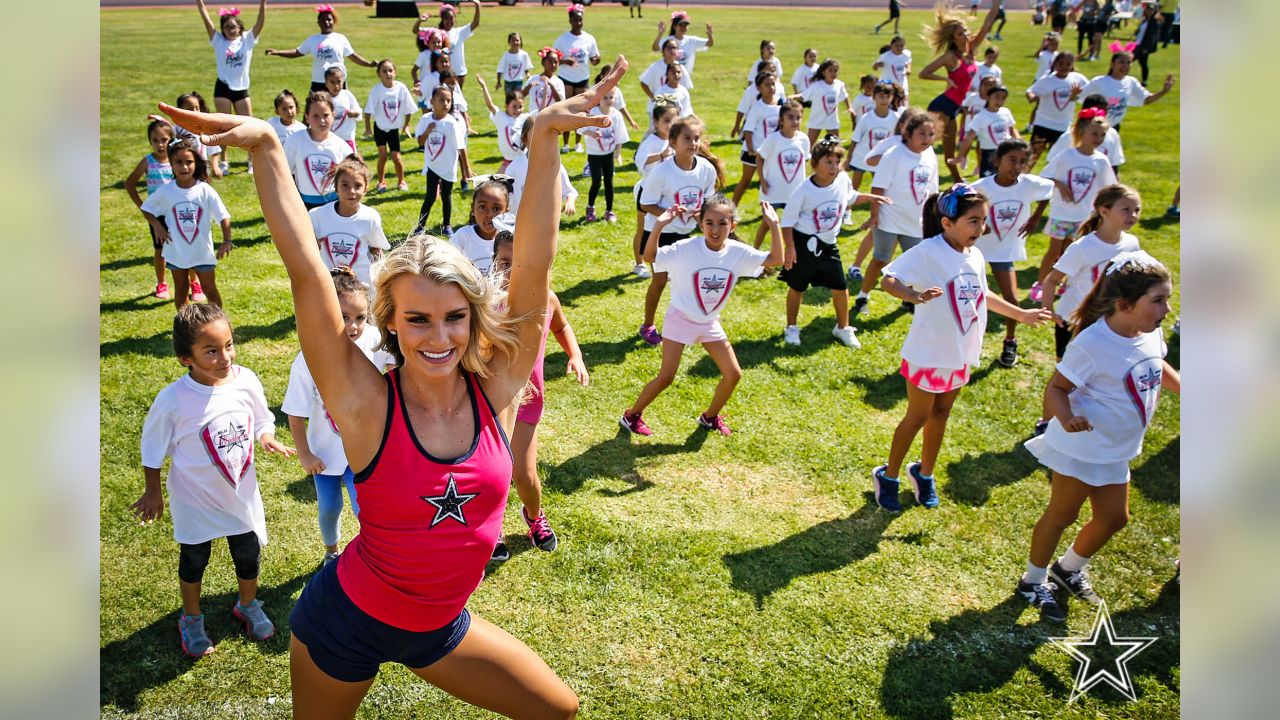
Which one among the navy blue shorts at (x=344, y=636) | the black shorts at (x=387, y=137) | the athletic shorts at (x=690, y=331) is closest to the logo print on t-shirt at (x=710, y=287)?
the athletic shorts at (x=690, y=331)

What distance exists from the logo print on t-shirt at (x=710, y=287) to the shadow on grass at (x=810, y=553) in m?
1.83

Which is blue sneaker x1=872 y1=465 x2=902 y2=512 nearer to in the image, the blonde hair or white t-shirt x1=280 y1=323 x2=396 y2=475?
white t-shirt x1=280 y1=323 x2=396 y2=475

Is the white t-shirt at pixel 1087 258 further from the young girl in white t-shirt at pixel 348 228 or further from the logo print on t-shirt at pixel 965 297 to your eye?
the young girl in white t-shirt at pixel 348 228

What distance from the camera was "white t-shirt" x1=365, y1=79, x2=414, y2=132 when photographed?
Result: 13.1 meters

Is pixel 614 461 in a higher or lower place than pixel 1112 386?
lower

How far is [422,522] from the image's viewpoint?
113 inches

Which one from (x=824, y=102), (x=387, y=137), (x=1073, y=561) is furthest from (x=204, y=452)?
(x=824, y=102)

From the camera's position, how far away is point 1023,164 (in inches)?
339

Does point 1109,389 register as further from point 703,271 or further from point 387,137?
point 387,137

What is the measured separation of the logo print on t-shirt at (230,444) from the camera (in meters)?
4.52

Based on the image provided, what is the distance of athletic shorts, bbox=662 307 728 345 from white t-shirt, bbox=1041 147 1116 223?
447 centimetres

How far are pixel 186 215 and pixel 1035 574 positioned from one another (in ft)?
24.1

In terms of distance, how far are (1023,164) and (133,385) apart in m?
Answer: 8.14

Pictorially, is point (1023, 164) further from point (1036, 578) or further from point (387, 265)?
point (387, 265)
